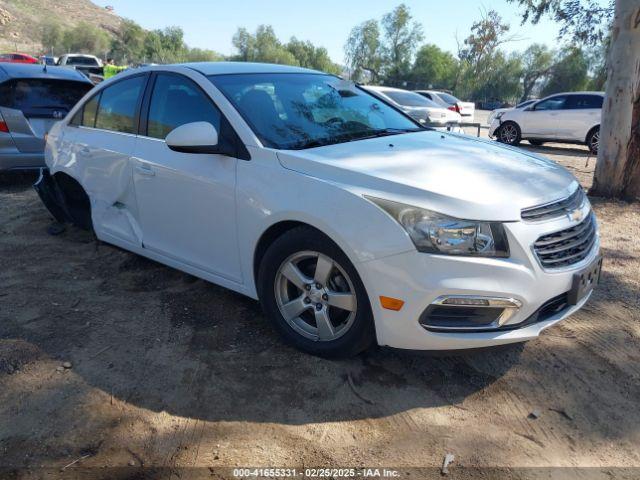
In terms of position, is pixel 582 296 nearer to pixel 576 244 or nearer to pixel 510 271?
pixel 576 244

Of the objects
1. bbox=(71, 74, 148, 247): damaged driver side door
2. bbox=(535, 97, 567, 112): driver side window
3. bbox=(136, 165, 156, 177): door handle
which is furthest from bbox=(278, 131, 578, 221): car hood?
bbox=(535, 97, 567, 112): driver side window

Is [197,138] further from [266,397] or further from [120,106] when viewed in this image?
[266,397]

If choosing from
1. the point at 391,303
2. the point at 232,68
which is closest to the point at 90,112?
the point at 232,68

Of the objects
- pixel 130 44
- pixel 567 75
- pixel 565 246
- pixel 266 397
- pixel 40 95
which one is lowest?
A: pixel 266 397

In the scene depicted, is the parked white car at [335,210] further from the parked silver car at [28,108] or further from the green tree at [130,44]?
the green tree at [130,44]

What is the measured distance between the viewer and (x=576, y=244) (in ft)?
9.12

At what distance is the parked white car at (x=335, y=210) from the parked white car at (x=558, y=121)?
11607 mm

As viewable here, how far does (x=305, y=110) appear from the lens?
352cm

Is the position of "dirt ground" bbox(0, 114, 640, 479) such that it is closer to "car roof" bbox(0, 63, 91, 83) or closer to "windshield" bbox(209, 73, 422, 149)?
"windshield" bbox(209, 73, 422, 149)

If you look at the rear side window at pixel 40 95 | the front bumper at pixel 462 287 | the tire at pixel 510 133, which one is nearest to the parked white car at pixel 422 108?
the tire at pixel 510 133

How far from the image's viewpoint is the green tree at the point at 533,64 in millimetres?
73438

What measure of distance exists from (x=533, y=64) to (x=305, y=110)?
3274 inches

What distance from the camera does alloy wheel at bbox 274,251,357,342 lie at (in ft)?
9.09

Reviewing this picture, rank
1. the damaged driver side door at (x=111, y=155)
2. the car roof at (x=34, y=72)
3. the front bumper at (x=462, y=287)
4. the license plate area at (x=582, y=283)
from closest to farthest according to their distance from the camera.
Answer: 1. the front bumper at (x=462, y=287)
2. the license plate area at (x=582, y=283)
3. the damaged driver side door at (x=111, y=155)
4. the car roof at (x=34, y=72)
